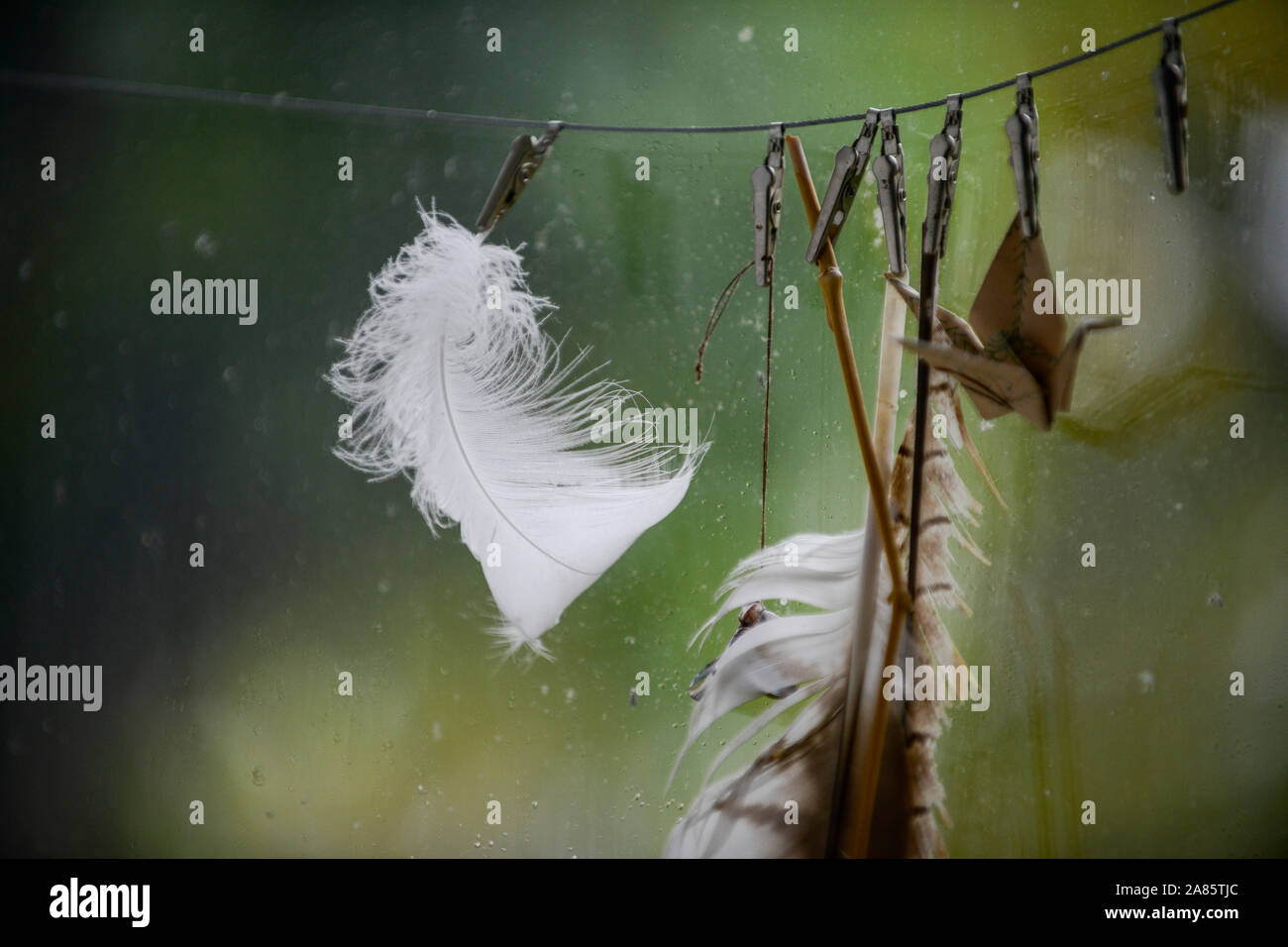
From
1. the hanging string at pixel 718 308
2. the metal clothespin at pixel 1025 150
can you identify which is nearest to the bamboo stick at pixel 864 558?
the hanging string at pixel 718 308

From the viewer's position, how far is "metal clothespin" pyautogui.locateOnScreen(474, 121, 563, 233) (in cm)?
142

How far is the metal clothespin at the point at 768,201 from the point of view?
140 cm

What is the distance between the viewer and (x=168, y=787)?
1.51m

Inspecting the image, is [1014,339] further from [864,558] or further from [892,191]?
[864,558]

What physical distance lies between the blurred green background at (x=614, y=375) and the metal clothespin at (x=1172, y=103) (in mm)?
210

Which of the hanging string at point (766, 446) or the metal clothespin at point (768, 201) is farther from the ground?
the metal clothespin at point (768, 201)

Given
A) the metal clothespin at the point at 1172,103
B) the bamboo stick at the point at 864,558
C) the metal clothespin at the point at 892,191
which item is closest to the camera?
the metal clothespin at the point at 1172,103

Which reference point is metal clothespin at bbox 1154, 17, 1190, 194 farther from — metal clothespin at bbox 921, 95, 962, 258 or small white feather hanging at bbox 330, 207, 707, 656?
small white feather hanging at bbox 330, 207, 707, 656

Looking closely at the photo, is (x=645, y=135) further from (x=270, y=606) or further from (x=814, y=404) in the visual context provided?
(x=270, y=606)

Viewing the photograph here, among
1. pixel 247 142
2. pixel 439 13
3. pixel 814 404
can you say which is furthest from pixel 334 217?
pixel 814 404

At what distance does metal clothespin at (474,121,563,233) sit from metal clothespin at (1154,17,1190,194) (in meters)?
0.78

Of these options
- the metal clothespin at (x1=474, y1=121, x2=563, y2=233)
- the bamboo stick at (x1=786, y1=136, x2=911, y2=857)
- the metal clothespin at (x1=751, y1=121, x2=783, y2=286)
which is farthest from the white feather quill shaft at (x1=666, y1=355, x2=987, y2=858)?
the metal clothespin at (x1=474, y1=121, x2=563, y2=233)

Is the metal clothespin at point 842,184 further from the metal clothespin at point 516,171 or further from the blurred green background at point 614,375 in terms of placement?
the metal clothespin at point 516,171

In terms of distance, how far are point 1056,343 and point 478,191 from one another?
86 cm
